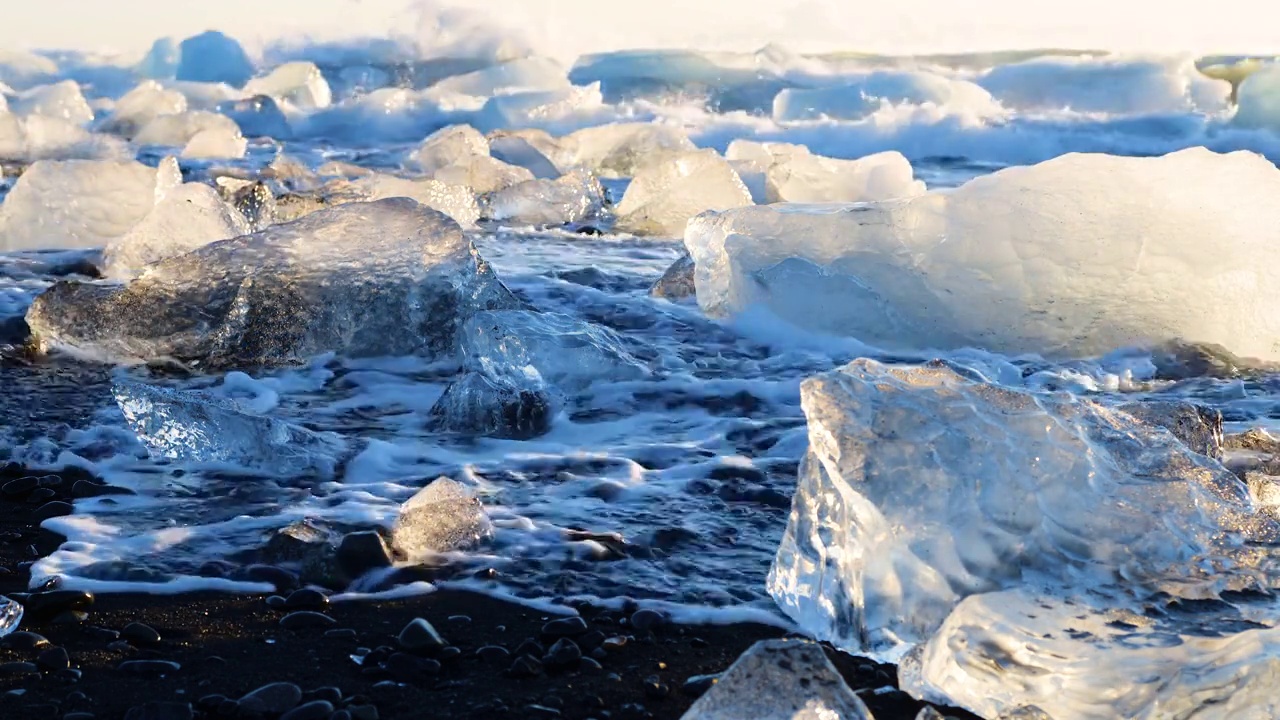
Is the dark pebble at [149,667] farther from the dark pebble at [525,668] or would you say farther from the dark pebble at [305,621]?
the dark pebble at [525,668]

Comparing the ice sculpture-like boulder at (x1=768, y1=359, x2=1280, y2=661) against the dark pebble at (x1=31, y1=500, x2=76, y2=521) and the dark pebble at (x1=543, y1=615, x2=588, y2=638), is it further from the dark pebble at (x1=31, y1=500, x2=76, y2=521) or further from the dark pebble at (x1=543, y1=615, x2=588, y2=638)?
the dark pebble at (x1=31, y1=500, x2=76, y2=521)

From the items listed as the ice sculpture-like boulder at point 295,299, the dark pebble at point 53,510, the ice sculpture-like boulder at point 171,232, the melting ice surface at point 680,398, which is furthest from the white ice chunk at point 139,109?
the dark pebble at point 53,510

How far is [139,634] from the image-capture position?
7.06ft

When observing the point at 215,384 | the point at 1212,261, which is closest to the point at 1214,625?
the point at 1212,261

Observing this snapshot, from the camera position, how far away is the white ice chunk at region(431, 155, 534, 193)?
866 cm

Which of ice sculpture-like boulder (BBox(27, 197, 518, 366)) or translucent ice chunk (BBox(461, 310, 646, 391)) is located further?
ice sculpture-like boulder (BBox(27, 197, 518, 366))

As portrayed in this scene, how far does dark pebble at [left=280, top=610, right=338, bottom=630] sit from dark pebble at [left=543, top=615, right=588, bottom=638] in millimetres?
375

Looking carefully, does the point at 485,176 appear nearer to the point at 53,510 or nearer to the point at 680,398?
the point at 680,398

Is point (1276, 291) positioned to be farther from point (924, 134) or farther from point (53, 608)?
point (924, 134)

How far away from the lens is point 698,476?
10.3 ft

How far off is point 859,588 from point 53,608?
1.42 m

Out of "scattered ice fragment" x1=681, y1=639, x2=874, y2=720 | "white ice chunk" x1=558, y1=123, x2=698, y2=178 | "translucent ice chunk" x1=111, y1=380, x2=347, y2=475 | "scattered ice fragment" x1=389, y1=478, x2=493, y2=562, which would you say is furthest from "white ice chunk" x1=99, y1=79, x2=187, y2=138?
"scattered ice fragment" x1=681, y1=639, x2=874, y2=720

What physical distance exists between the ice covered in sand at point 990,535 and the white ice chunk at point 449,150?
27.9ft

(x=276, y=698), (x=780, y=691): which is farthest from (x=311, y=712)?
(x=780, y=691)
